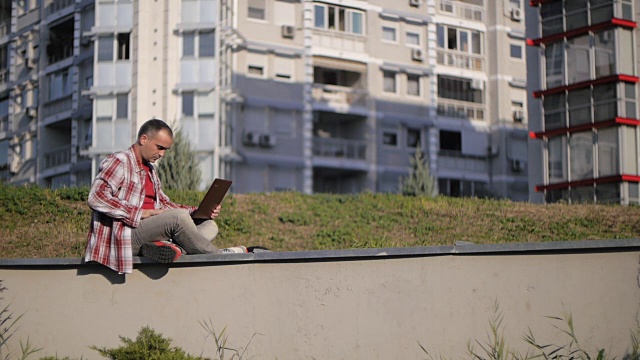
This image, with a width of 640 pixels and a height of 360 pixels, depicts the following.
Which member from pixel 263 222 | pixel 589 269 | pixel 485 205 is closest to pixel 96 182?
pixel 589 269

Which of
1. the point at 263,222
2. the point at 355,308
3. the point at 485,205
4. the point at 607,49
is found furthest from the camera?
the point at 607,49

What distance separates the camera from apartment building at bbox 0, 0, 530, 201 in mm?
48594

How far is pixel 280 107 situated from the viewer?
51031mm

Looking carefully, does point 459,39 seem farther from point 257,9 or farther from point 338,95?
point 257,9

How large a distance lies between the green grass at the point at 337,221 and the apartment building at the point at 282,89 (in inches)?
893

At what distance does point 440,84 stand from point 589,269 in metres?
47.1

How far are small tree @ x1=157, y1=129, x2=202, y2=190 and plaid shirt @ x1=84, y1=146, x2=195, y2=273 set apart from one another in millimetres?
18460

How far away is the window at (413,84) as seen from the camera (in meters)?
55.6

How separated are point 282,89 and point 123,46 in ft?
23.4

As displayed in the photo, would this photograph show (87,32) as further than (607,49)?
Yes

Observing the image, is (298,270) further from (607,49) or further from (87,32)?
(87,32)

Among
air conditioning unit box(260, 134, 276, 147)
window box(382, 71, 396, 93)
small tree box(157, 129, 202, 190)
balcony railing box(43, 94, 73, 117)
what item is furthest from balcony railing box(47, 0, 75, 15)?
small tree box(157, 129, 202, 190)

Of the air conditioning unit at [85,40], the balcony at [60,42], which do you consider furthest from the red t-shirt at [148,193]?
the balcony at [60,42]

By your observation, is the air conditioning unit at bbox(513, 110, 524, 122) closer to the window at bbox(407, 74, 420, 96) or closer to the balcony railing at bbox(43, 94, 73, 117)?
the window at bbox(407, 74, 420, 96)
